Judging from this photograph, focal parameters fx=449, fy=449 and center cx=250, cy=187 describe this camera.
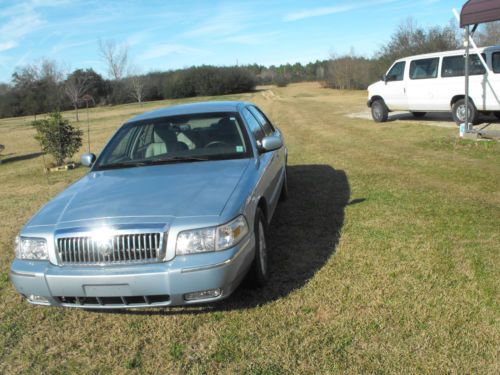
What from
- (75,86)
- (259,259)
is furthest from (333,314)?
(75,86)

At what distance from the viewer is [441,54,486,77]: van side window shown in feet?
36.4

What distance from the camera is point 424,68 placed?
12711 millimetres

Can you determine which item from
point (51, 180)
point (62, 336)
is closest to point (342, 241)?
point (62, 336)

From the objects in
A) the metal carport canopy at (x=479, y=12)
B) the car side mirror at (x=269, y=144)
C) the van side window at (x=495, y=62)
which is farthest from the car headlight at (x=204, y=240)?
the van side window at (x=495, y=62)

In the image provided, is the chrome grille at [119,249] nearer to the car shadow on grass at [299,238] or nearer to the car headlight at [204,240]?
the car headlight at [204,240]

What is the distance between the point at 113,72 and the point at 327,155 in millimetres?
60581

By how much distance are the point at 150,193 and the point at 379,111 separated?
12712 millimetres

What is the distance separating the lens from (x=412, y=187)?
663 centimetres

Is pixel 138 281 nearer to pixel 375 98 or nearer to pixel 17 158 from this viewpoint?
pixel 375 98

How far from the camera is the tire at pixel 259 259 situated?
353 cm

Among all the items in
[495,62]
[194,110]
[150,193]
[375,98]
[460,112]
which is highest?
[495,62]

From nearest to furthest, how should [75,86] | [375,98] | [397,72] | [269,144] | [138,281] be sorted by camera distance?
[138,281]
[269,144]
[397,72]
[375,98]
[75,86]

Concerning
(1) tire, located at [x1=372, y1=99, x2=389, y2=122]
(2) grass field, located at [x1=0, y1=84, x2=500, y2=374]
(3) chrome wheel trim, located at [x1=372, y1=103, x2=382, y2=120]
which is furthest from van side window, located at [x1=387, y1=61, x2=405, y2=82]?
(2) grass field, located at [x1=0, y1=84, x2=500, y2=374]

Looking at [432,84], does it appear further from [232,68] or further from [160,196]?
[232,68]
